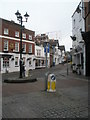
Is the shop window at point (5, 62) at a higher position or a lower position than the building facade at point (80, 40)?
lower

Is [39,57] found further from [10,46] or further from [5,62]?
[5,62]

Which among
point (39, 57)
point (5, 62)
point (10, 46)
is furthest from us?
point (39, 57)

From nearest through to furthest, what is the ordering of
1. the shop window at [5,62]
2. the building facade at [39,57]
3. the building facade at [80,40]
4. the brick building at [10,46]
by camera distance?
the building facade at [80,40]
the brick building at [10,46]
the shop window at [5,62]
the building facade at [39,57]

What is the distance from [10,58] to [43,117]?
2555 cm

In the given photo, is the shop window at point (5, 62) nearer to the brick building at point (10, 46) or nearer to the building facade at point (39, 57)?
the brick building at point (10, 46)

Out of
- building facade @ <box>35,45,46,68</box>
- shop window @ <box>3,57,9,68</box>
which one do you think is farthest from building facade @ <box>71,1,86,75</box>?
building facade @ <box>35,45,46,68</box>

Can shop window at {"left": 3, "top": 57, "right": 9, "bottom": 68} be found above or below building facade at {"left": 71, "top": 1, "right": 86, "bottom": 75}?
below

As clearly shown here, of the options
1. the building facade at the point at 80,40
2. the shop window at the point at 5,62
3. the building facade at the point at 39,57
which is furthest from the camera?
the building facade at the point at 39,57

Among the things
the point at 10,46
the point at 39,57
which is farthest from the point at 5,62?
the point at 39,57

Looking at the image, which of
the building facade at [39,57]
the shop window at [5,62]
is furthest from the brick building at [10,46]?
the building facade at [39,57]

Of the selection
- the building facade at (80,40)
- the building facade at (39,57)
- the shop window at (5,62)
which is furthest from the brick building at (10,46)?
the building facade at (80,40)

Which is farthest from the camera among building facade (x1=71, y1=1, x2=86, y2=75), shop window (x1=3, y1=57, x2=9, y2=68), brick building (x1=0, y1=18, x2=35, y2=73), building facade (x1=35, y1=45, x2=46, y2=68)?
building facade (x1=35, y1=45, x2=46, y2=68)

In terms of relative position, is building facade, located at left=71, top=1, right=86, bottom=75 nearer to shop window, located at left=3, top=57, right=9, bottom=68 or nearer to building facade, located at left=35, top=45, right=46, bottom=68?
shop window, located at left=3, top=57, right=9, bottom=68

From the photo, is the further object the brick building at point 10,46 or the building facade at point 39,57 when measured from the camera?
the building facade at point 39,57
